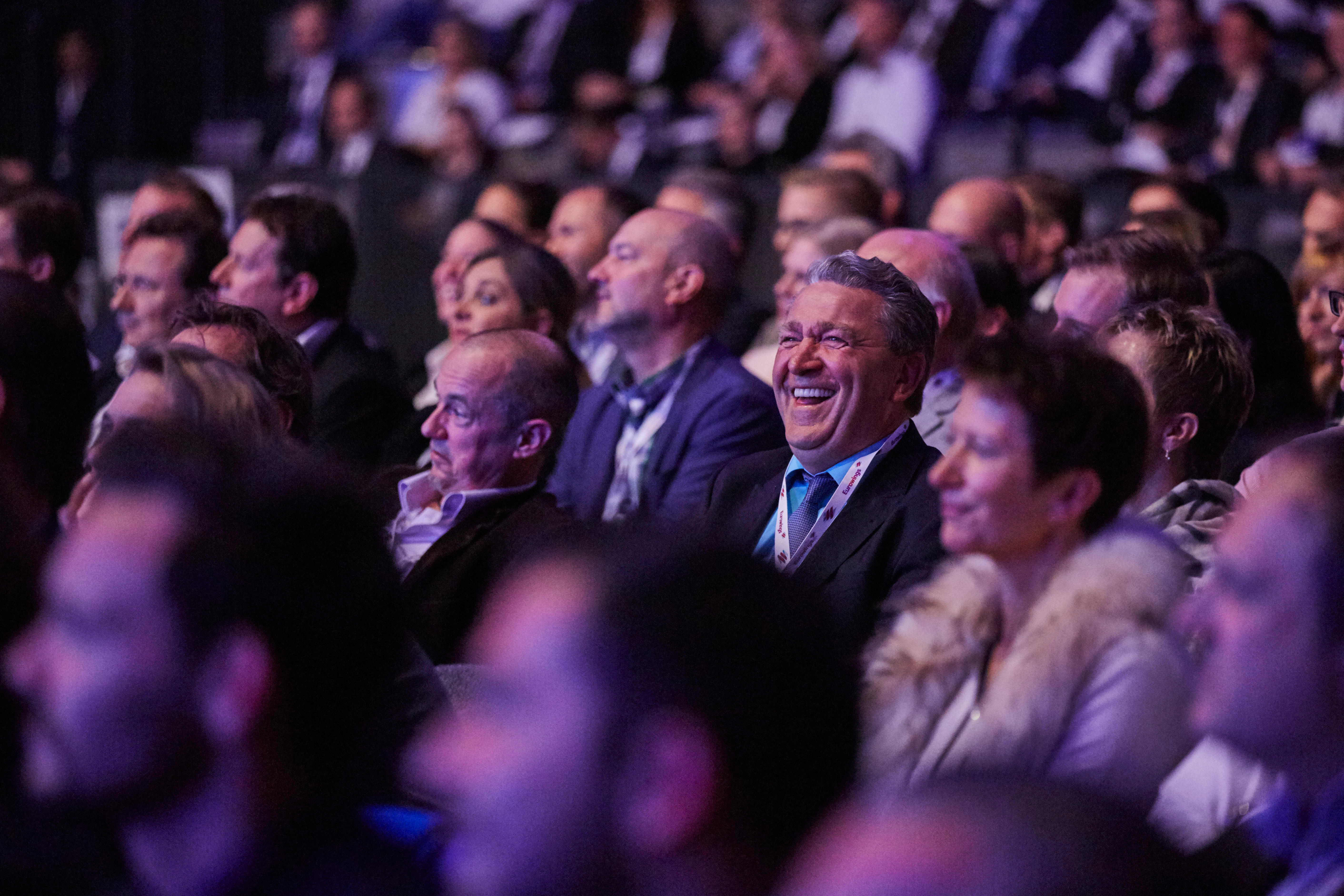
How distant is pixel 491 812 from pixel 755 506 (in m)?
1.89

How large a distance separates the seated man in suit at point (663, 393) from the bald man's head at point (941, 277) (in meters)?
0.46

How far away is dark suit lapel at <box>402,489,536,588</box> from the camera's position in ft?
10.2

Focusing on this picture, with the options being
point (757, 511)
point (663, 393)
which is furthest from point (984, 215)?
point (757, 511)

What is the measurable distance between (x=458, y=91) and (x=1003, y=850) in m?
8.33

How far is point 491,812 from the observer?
1.36m

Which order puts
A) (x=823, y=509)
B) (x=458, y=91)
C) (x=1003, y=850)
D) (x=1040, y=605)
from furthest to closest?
1. (x=458, y=91)
2. (x=823, y=509)
3. (x=1040, y=605)
4. (x=1003, y=850)

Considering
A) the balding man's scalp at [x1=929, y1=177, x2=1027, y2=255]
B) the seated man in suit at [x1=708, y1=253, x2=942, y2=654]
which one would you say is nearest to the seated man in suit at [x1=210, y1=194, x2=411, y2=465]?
the seated man in suit at [x1=708, y1=253, x2=942, y2=654]

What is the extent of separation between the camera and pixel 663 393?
4.24 m

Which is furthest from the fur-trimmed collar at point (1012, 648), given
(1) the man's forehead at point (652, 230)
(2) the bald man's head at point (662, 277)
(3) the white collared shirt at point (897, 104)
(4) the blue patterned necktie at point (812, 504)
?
(3) the white collared shirt at point (897, 104)

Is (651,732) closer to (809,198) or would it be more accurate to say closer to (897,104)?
(809,198)

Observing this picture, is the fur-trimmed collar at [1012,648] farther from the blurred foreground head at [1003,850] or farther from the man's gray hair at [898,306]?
the man's gray hair at [898,306]

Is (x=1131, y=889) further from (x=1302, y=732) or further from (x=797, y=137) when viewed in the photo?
(x=797, y=137)

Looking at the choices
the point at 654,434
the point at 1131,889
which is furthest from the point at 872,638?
the point at 654,434

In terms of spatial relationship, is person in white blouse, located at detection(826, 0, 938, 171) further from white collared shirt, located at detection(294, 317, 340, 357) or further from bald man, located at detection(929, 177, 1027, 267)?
white collared shirt, located at detection(294, 317, 340, 357)
